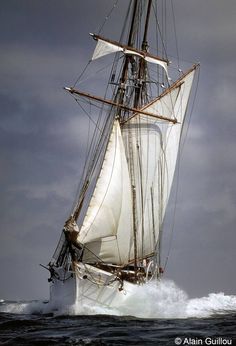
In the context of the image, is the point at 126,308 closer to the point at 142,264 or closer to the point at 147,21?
the point at 142,264

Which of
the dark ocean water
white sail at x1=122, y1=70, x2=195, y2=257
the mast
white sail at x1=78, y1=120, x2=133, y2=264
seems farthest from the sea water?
the mast

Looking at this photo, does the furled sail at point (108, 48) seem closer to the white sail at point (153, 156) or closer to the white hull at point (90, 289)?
the white sail at point (153, 156)

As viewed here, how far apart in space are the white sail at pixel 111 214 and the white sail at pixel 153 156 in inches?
122

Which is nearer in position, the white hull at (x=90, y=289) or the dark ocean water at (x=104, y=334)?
the dark ocean water at (x=104, y=334)

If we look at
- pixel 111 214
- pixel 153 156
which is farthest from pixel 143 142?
pixel 111 214

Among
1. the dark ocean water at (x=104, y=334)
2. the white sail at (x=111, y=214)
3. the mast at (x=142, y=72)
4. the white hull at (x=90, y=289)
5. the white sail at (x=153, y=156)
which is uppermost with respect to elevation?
the mast at (x=142, y=72)

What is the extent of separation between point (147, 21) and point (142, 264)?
26145 millimetres

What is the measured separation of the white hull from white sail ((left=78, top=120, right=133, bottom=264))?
2450 mm

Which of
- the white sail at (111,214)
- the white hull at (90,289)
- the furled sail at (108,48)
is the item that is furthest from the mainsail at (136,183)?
the furled sail at (108,48)

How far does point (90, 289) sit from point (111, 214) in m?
6.40

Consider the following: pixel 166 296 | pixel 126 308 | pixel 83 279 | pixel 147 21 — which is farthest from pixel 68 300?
pixel 147 21

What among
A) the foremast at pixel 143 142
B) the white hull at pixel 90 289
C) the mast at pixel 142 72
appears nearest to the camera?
the white hull at pixel 90 289

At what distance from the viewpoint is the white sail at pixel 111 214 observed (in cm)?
3969

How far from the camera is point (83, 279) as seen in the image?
122 feet
